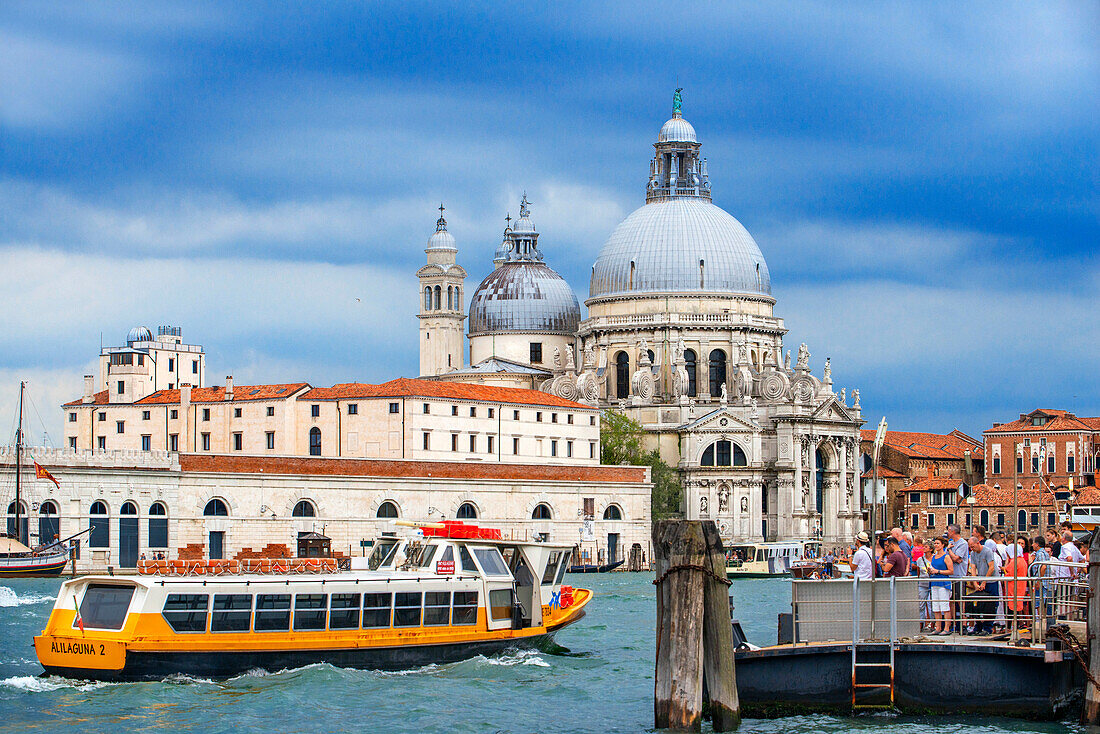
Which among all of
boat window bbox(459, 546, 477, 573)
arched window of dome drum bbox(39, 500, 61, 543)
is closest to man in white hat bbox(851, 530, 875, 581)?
boat window bbox(459, 546, 477, 573)

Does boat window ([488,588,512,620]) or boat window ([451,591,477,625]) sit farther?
boat window ([488,588,512,620])

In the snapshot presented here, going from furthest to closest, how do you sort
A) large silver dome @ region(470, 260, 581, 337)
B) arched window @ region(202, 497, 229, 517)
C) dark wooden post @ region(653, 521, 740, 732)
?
large silver dome @ region(470, 260, 581, 337)
arched window @ region(202, 497, 229, 517)
dark wooden post @ region(653, 521, 740, 732)

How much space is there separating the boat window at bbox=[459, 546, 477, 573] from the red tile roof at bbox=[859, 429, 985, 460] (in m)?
68.1

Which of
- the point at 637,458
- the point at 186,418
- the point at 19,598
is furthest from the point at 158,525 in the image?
the point at 637,458

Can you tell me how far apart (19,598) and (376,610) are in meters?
19.1

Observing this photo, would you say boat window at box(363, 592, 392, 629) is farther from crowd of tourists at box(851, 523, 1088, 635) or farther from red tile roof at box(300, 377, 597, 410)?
red tile roof at box(300, 377, 597, 410)

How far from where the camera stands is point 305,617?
26.3 metres

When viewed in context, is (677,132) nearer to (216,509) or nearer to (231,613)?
(216,509)

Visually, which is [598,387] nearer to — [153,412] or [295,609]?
[153,412]

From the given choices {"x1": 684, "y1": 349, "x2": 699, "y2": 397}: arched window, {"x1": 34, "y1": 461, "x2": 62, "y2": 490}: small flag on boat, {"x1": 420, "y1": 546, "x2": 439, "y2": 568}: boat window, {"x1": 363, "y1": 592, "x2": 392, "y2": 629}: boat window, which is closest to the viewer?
{"x1": 363, "y1": 592, "x2": 392, "y2": 629}: boat window

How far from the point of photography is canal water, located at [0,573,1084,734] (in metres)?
22.1

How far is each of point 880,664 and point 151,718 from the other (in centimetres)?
929

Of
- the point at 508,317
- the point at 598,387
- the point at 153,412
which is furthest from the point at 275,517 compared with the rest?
the point at 508,317

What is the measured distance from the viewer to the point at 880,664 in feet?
67.7
